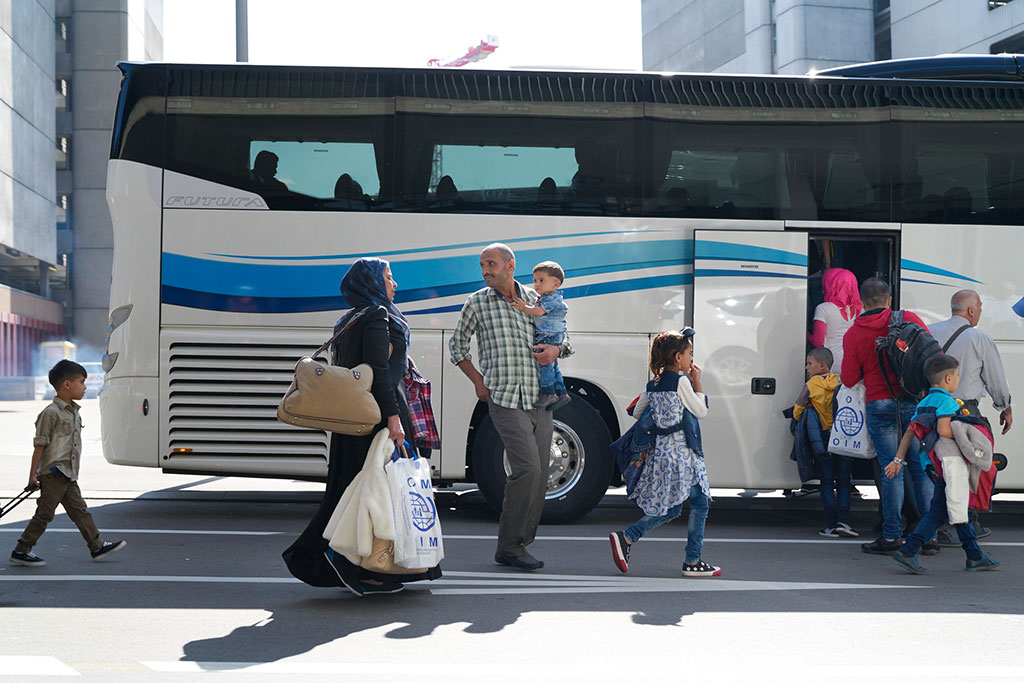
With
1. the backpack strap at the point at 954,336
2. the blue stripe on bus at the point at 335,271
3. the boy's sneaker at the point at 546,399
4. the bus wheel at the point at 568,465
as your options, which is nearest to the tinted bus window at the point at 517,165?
the blue stripe on bus at the point at 335,271

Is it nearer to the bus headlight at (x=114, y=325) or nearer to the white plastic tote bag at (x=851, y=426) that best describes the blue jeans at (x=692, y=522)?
the white plastic tote bag at (x=851, y=426)

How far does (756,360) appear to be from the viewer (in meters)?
9.27

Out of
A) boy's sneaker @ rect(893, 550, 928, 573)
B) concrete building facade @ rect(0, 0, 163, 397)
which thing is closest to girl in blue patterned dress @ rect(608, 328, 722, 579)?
boy's sneaker @ rect(893, 550, 928, 573)

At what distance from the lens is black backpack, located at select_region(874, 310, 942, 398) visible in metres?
7.71

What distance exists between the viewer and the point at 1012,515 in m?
10.4

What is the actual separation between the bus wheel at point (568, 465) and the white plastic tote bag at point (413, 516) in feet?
9.65

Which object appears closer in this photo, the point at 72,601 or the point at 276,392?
the point at 72,601

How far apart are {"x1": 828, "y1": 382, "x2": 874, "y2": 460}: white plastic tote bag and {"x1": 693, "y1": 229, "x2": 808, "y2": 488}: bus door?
30.1 inches

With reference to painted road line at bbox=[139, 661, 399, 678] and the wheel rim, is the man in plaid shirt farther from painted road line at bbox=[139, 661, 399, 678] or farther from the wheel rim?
painted road line at bbox=[139, 661, 399, 678]

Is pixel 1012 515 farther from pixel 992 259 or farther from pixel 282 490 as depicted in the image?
pixel 282 490

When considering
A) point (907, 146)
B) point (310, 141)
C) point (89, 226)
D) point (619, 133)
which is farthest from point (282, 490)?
point (89, 226)

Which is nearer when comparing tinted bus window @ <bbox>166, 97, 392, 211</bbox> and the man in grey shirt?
Result: the man in grey shirt

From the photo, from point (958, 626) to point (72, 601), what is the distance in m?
4.59

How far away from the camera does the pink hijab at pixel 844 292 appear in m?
9.23
